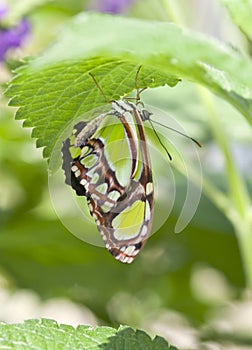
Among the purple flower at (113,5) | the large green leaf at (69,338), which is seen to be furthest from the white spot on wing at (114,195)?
the purple flower at (113,5)

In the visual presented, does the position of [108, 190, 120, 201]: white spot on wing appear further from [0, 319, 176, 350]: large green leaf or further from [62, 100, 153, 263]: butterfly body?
[0, 319, 176, 350]: large green leaf

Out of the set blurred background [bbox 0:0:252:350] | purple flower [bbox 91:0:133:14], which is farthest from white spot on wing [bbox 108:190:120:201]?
purple flower [bbox 91:0:133:14]

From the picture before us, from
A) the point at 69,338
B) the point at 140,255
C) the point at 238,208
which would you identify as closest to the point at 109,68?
the point at 69,338

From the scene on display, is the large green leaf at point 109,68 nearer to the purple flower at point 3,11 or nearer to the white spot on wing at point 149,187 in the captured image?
the white spot on wing at point 149,187

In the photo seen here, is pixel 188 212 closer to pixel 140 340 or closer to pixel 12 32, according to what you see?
pixel 140 340

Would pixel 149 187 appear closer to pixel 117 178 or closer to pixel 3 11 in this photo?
pixel 117 178

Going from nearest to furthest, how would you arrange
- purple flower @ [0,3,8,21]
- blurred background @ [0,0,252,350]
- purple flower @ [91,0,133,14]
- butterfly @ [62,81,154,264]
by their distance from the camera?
butterfly @ [62,81,154,264]
blurred background @ [0,0,252,350]
purple flower @ [0,3,8,21]
purple flower @ [91,0,133,14]

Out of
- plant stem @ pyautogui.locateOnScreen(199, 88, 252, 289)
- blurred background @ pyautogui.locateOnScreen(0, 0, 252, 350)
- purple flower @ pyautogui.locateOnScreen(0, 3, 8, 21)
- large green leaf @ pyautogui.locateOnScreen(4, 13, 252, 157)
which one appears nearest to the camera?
large green leaf @ pyautogui.locateOnScreen(4, 13, 252, 157)

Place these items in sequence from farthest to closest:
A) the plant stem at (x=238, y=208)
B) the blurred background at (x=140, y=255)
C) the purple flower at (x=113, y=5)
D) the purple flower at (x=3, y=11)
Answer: the purple flower at (x=113, y=5) → the purple flower at (x=3, y=11) → the blurred background at (x=140, y=255) → the plant stem at (x=238, y=208)
